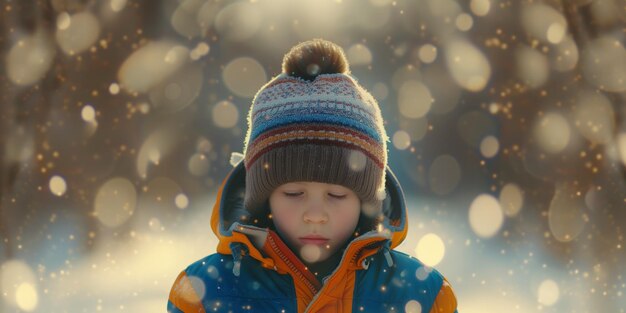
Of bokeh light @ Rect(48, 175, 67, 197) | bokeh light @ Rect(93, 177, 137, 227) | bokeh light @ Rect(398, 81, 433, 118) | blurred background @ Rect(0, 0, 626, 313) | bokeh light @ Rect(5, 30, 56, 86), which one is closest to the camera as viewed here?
bokeh light @ Rect(5, 30, 56, 86)

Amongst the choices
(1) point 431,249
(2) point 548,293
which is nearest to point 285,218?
(2) point 548,293

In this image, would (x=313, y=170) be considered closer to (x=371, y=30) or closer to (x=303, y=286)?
(x=303, y=286)

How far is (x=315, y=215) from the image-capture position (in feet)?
4.66

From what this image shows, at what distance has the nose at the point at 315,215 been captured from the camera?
1421mm

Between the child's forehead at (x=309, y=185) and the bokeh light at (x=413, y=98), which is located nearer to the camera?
the child's forehead at (x=309, y=185)

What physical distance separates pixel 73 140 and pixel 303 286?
2275 mm

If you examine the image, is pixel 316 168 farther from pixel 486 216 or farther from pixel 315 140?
pixel 486 216

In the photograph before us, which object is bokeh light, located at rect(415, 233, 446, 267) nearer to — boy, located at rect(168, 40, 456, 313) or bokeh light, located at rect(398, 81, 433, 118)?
bokeh light, located at rect(398, 81, 433, 118)

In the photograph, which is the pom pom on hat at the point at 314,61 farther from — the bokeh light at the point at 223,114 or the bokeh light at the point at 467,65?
the bokeh light at the point at 223,114

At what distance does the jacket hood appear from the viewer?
1.46m

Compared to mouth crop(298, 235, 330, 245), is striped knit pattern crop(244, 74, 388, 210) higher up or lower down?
higher up

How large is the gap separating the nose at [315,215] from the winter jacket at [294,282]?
8 cm

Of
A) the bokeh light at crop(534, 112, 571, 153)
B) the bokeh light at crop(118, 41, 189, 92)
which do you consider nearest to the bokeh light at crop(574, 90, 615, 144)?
the bokeh light at crop(534, 112, 571, 153)

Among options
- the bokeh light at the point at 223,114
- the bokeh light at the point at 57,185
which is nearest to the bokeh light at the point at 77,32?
the bokeh light at the point at 57,185
